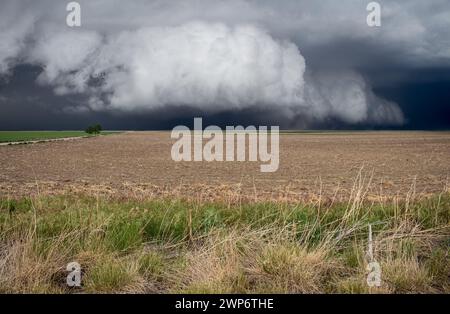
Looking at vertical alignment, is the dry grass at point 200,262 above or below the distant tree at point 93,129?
below

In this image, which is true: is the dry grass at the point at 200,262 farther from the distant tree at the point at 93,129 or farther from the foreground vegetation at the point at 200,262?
the distant tree at the point at 93,129

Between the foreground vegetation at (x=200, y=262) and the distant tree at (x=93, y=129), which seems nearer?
the foreground vegetation at (x=200, y=262)

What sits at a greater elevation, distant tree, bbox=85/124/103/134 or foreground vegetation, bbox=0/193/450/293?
distant tree, bbox=85/124/103/134

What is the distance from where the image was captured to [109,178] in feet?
85.7

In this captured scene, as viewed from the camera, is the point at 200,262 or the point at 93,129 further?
the point at 93,129

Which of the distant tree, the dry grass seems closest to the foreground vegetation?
the dry grass

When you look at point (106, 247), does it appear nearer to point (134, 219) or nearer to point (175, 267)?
point (175, 267)

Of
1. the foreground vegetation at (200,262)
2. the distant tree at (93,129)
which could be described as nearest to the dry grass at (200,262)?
the foreground vegetation at (200,262)

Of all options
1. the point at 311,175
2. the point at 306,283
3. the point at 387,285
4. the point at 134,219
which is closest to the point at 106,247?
the point at 134,219

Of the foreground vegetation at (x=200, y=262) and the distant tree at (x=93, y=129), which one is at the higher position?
the distant tree at (x=93, y=129)

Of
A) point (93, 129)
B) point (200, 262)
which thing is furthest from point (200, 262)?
point (93, 129)

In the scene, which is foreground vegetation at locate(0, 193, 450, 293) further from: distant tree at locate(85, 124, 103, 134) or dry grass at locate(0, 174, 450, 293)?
distant tree at locate(85, 124, 103, 134)

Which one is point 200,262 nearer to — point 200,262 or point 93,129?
point 200,262
